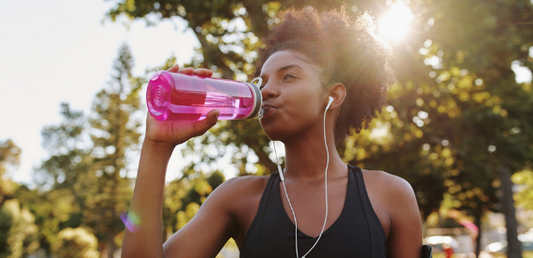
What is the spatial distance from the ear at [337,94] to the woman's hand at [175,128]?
25.9 inches

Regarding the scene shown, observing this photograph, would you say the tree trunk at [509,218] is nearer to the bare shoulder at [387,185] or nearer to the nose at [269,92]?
the bare shoulder at [387,185]

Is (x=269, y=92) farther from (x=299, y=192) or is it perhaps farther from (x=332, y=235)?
(x=332, y=235)

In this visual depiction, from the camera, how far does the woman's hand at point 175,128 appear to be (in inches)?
68.2

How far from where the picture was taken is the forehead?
203 cm

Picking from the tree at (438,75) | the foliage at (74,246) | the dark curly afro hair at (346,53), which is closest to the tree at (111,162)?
the foliage at (74,246)

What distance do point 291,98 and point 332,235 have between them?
622mm

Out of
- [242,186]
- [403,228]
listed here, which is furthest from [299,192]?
[403,228]

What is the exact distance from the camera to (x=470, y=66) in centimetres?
865

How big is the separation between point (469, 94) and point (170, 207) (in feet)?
47.1

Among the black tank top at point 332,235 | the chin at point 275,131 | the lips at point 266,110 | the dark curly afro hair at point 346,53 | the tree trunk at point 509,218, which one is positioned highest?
the tree trunk at point 509,218

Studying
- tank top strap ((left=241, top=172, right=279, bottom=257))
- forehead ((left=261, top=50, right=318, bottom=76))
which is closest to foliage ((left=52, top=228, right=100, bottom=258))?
tank top strap ((left=241, top=172, right=279, bottom=257))

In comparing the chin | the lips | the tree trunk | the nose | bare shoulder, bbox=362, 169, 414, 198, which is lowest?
bare shoulder, bbox=362, 169, 414, 198

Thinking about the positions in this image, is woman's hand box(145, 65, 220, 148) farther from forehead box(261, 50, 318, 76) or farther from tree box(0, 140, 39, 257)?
tree box(0, 140, 39, 257)

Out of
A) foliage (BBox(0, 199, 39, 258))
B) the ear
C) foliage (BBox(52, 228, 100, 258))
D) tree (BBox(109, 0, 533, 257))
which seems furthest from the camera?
foliage (BBox(0, 199, 39, 258))
